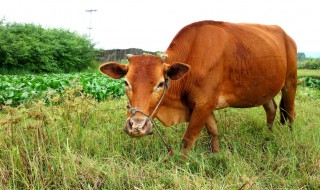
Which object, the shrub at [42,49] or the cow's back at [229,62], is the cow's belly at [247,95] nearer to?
the cow's back at [229,62]

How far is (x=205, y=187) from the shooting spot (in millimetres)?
3260

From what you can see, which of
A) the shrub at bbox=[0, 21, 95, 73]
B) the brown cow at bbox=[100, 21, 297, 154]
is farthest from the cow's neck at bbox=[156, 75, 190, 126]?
the shrub at bbox=[0, 21, 95, 73]

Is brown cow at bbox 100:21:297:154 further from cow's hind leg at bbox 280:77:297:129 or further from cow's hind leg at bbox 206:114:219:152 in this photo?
cow's hind leg at bbox 280:77:297:129

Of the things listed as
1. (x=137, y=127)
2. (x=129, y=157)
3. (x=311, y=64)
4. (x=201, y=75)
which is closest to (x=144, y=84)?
(x=137, y=127)

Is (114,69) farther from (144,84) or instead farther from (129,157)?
(129,157)

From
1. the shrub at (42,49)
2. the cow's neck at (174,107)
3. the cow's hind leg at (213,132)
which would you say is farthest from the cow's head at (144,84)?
the shrub at (42,49)

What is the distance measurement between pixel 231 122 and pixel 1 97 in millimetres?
5934

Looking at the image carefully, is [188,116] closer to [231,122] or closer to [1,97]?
[231,122]

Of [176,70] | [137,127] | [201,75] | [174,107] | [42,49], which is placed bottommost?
[42,49]

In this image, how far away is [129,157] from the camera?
4.42m

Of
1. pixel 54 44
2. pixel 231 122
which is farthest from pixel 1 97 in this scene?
pixel 54 44

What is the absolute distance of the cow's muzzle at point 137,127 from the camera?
3424 mm

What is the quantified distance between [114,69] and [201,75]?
Result: 1081 mm

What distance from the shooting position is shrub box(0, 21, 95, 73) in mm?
24969
